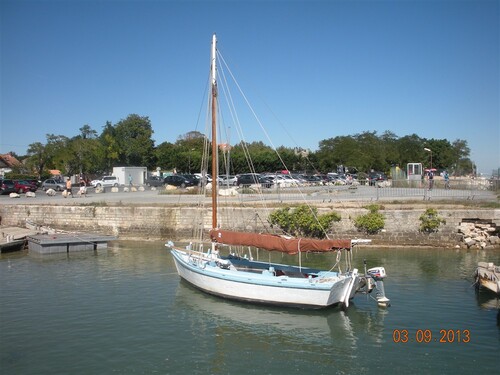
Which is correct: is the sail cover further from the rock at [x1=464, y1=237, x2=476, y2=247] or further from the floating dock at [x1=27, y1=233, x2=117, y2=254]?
the rock at [x1=464, y1=237, x2=476, y2=247]

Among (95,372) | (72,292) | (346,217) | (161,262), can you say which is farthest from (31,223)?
(95,372)

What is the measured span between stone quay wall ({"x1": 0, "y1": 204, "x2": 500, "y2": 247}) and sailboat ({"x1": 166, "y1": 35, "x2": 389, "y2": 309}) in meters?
4.01

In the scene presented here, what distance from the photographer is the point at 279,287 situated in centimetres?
1455

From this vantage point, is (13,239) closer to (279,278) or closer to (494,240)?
(279,278)

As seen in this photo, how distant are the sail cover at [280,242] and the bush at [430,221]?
37.7ft

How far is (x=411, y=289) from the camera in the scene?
16844 millimetres

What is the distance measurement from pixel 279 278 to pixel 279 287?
27 cm

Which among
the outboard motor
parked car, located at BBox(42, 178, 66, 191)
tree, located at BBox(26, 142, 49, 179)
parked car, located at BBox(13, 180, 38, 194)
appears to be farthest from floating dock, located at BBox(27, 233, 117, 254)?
tree, located at BBox(26, 142, 49, 179)

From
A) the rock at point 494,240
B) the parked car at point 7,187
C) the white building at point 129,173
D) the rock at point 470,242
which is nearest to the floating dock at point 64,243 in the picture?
the rock at point 470,242

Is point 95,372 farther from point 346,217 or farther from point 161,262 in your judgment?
point 346,217

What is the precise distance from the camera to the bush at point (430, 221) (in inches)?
965

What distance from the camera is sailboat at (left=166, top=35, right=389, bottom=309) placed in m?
14.3

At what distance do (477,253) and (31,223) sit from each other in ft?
89.6
